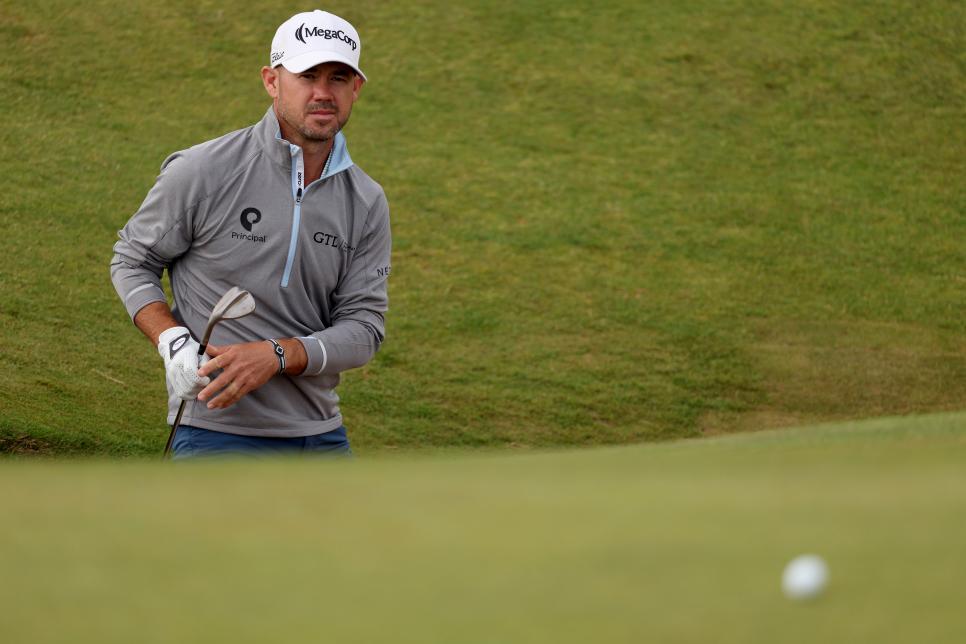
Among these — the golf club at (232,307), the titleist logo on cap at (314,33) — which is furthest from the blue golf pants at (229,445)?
the titleist logo on cap at (314,33)

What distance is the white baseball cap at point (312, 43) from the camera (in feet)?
12.9

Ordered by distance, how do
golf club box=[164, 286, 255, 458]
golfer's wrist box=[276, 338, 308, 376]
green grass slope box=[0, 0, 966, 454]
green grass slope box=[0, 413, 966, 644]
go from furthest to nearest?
green grass slope box=[0, 0, 966, 454]
golfer's wrist box=[276, 338, 308, 376]
golf club box=[164, 286, 255, 458]
green grass slope box=[0, 413, 966, 644]

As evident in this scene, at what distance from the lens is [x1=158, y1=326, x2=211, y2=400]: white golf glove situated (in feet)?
11.7

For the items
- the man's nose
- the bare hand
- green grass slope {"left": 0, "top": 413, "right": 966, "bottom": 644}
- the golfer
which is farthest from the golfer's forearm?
green grass slope {"left": 0, "top": 413, "right": 966, "bottom": 644}

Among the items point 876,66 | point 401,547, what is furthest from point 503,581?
point 876,66

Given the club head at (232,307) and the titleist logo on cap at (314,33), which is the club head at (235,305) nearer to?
the club head at (232,307)

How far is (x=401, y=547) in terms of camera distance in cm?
183

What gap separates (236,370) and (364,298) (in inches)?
22.8

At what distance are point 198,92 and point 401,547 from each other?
9449mm

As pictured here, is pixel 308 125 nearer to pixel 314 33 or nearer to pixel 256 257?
pixel 314 33

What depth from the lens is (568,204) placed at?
9.67 meters

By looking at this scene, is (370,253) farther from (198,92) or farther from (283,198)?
(198,92)

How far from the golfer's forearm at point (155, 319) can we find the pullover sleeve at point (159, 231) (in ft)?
0.07

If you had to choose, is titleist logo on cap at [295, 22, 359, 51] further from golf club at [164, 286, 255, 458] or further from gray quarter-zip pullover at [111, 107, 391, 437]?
golf club at [164, 286, 255, 458]
